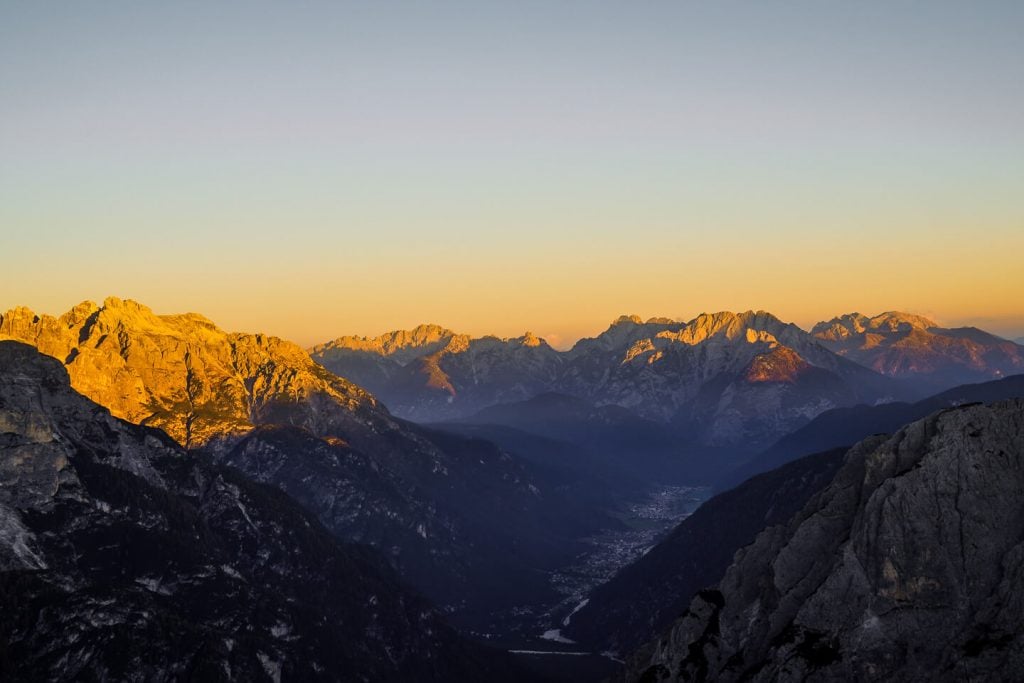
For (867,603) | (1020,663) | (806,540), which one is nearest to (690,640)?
(806,540)

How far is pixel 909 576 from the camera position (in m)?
157

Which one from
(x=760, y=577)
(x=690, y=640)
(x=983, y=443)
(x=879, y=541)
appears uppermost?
(x=983, y=443)

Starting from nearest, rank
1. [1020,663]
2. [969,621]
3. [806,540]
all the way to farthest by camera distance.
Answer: [1020,663] → [969,621] → [806,540]

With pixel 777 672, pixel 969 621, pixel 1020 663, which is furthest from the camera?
pixel 777 672

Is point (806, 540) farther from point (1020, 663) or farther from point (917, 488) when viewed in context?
point (1020, 663)

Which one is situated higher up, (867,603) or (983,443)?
(983,443)

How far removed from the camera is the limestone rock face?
147750mm

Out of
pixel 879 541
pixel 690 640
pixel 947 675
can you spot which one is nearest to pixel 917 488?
pixel 879 541

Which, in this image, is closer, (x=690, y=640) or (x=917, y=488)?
(x=917, y=488)

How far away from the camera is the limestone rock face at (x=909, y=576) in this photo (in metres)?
148

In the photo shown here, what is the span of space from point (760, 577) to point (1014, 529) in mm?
51358

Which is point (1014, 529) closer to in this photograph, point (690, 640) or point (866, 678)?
point (866, 678)

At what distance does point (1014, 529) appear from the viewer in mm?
155250

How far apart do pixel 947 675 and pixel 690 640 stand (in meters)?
58.5
